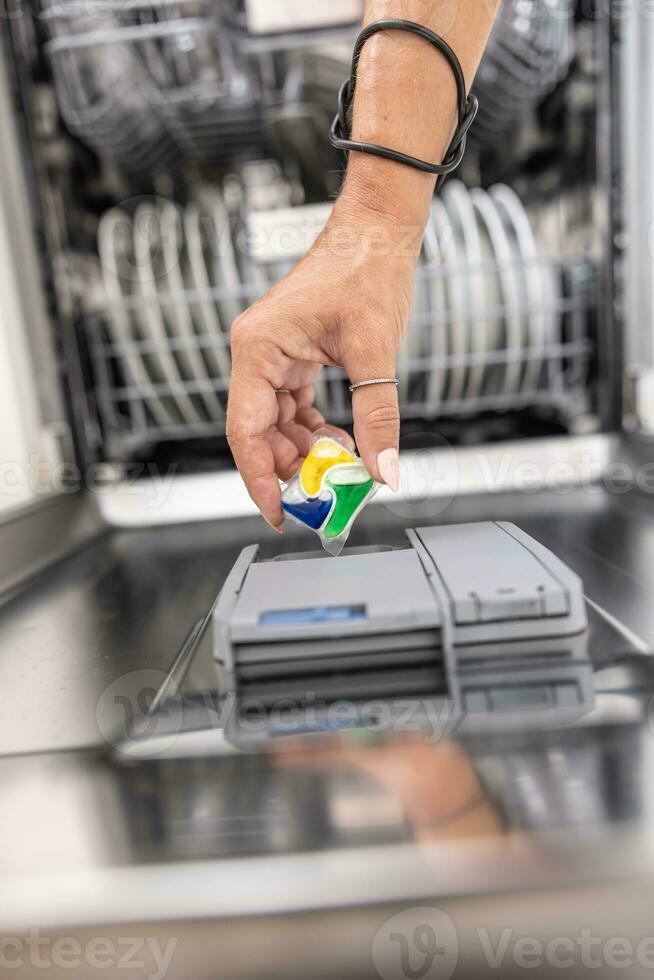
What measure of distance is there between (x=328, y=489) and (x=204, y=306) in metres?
0.67

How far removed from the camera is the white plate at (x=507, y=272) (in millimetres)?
1184

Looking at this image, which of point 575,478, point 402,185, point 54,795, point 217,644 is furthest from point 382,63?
point 575,478

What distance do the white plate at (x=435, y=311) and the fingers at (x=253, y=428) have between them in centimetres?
62

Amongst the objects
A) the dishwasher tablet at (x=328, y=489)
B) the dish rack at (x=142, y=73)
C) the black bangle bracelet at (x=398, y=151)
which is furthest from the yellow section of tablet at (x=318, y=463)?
the dish rack at (x=142, y=73)

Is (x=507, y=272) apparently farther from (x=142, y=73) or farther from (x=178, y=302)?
(x=142, y=73)

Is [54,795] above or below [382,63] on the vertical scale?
below

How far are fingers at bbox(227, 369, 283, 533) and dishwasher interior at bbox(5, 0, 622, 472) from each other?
1.86 feet

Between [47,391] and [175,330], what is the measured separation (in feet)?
0.79

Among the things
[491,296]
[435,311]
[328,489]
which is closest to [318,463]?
[328,489]

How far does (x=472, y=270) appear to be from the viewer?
1178mm

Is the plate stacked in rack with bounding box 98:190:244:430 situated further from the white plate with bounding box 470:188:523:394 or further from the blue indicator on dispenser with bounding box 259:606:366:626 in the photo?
the blue indicator on dispenser with bounding box 259:606:366:626

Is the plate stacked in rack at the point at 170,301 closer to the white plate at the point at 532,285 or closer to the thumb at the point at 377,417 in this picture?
the white plate at the point at 532,285

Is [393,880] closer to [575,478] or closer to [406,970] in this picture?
[406,970]

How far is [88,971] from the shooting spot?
32cm
